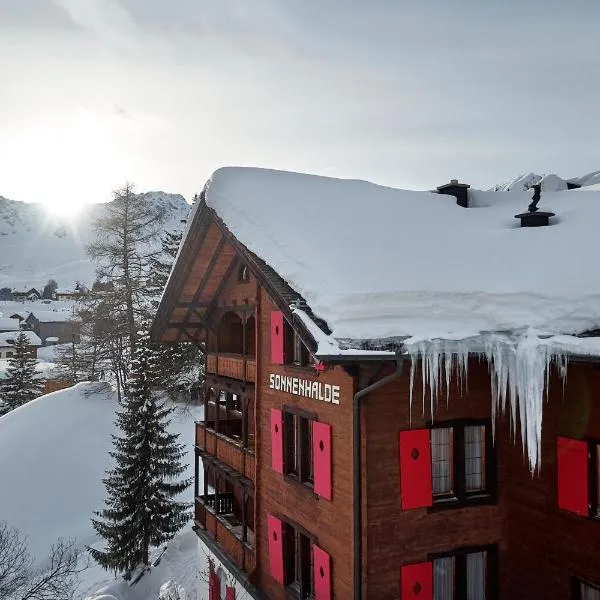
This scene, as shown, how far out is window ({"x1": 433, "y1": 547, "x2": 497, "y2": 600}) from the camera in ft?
30.2

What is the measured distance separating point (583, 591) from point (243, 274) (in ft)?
28.4

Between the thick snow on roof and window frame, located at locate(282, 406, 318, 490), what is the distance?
267 centimetres

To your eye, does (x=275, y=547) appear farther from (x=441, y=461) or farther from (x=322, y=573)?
(x=441, y=461)

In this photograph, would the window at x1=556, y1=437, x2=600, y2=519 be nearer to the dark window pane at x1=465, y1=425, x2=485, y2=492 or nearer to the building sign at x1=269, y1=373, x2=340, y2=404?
the dark window pane at x1=465, y1=425, x2=485, y2=492

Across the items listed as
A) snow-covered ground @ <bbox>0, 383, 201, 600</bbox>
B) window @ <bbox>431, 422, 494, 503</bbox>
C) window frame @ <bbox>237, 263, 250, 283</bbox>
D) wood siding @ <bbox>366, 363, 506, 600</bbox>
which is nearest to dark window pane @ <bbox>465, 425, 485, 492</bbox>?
window @ <bbox>431, 422, 494, 503</bbox>

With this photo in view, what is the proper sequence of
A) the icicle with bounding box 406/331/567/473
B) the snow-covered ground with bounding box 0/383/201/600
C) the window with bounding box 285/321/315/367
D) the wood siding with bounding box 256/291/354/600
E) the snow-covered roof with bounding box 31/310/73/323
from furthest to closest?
the snow-covered roof with bounding box 31/310/73/323 < the snow-covered ground with bounding box 0/383/201/600 < the window with bounding box 285/321/315/367 < the wood siding with bounding box 256/291/354/600 < the icicle with bounding box 406/331/567/473

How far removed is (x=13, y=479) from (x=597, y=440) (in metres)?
22.0

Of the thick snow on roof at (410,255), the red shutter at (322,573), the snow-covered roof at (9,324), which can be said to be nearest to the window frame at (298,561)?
the red shutter at (322,573)

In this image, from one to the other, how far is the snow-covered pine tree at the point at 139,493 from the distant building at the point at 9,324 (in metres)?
67.6

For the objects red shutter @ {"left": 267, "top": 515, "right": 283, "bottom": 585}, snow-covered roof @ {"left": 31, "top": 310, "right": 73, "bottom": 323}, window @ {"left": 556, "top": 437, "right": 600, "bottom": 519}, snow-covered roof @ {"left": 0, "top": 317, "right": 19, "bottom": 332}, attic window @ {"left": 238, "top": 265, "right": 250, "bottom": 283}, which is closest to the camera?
window @ {"left": 556, "top": 437, "right": 600, "bottom": 519}

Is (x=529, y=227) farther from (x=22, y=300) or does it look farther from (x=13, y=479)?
(x=22, y=300)

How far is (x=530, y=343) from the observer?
7.67 metres

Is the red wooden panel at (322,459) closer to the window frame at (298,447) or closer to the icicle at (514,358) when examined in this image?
the window frame at (298,447)

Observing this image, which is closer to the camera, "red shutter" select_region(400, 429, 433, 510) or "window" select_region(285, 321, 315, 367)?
"red shutter" select_region(400, 429, 433, 510)
